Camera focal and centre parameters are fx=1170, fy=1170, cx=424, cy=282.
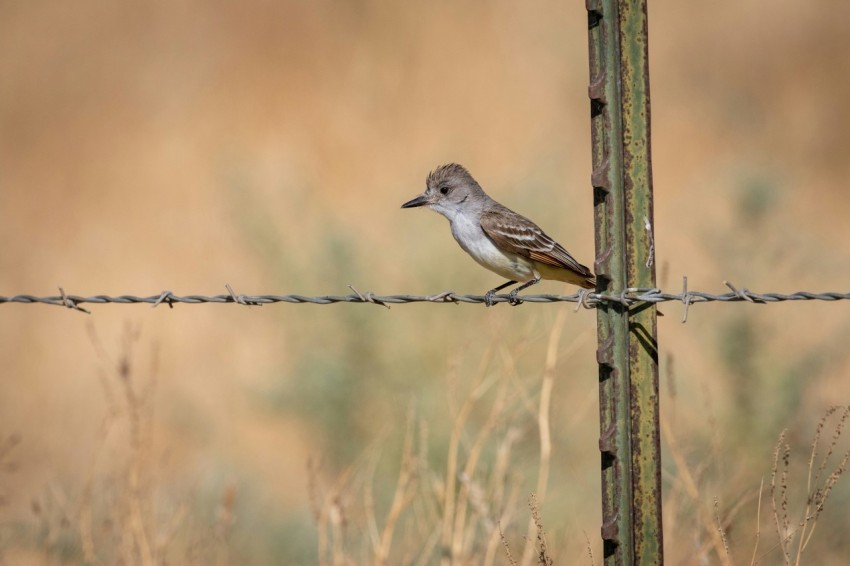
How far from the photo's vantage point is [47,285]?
1230 cm

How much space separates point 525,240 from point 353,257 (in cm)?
304

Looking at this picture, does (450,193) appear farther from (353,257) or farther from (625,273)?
(625,273)

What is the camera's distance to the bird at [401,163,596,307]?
679 cm

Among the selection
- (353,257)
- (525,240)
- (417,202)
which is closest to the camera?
(525,240)

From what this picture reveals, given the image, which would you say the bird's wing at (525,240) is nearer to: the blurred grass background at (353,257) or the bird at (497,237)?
the bird at (497,237)

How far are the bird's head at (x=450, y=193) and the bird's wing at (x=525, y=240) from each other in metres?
0.26

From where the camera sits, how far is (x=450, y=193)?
7.48 m

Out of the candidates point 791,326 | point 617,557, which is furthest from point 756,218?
point 617,557

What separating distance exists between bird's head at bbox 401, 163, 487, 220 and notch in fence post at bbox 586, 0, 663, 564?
3.33 meters

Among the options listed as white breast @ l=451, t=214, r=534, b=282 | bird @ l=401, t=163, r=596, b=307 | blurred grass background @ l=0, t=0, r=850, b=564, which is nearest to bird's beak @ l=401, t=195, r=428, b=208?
bird @ l=401, t=163, r=596, b=307

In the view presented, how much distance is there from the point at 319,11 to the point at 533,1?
10.4ft

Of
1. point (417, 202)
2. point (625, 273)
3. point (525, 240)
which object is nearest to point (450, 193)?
point (417, 202)

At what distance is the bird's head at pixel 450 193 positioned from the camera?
24.3 feet

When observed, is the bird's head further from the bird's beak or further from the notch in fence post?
the notch in fence post
